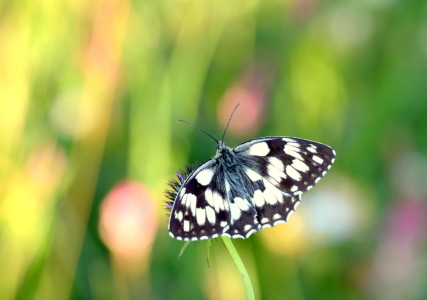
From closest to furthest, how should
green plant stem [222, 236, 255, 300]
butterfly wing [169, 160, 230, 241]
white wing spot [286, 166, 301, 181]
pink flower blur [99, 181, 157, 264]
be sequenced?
green plant stem [222, 236, 255, 300] → butterfly wing [169, 160, 230, 241] → white wing spot [286, 166, 301, 181] → pink flower blur [99, 181, 157, 264]

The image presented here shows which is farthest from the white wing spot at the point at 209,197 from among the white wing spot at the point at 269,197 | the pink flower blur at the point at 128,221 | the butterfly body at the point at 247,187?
the pink flower blur at the point at 128,221

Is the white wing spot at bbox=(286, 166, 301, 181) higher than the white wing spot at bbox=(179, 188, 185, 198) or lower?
higher

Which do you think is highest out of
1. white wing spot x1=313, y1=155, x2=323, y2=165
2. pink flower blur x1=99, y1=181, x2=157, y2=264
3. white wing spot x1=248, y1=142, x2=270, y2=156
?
white wing spot x1=248, y1=142, x2=270, y2=156

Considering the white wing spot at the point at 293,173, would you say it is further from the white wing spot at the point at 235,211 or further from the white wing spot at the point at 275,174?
the white wing spot at the point at 235,211

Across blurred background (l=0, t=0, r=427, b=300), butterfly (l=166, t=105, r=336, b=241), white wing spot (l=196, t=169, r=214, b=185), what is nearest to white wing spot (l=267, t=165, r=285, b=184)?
butterfly (l=166, t=105, r=336, b=241)

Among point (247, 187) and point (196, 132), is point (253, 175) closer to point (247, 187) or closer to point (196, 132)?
point (247, 187)

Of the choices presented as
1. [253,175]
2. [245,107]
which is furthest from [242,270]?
[245,107]

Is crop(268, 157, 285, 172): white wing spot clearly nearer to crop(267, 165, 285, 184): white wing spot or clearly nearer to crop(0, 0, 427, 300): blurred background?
crop(267, 165, 285, 184): white wing spot
